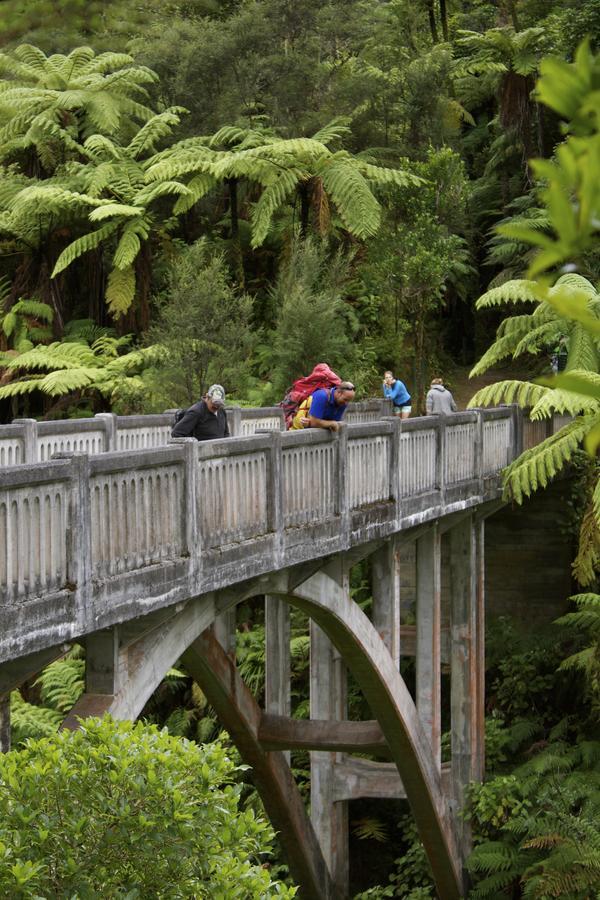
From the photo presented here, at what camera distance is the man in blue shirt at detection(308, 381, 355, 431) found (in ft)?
33.5

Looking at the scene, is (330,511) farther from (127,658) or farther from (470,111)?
(470,111)

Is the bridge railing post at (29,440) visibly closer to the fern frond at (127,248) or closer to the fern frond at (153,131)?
the fern frond at (127,248)

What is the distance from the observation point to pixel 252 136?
82.9 ft

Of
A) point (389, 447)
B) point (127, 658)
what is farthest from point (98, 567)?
point (389, 447)

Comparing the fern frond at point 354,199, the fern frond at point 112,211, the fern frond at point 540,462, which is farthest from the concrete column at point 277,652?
the fern frond at point 112,211

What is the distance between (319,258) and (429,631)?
387 inches

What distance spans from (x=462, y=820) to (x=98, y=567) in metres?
10.9

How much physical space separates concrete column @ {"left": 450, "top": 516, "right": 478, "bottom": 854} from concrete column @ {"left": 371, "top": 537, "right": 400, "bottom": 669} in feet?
9.96

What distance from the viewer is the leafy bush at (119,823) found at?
4.68m

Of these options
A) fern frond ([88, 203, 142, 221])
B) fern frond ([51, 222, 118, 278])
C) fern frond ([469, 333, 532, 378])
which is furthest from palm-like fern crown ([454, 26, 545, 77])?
fern frond ([469, 333, 532, 378])

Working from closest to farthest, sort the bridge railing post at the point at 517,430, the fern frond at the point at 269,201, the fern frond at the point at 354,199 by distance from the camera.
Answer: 1. the bridge railing post at the point at 517,430
2. the fern frond at the point at 354,199
3. the fern frond at the point at 269,201

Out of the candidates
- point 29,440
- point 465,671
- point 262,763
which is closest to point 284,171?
point 465,671

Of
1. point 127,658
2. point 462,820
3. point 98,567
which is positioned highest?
point 98,567

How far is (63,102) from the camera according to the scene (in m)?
26.8
